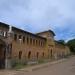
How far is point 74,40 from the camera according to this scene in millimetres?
103000

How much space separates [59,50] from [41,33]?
13452mm

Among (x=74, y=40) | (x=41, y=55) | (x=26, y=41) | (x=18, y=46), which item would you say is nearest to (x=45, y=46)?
(x=41, y=55)

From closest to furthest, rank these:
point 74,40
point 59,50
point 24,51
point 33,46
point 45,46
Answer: point 24,51 < point 33,46 < point 45,46 < point 59,50 < point 74,40

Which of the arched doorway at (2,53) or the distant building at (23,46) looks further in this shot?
the distant building at (23,46)

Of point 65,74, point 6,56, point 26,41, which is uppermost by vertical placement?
point 26,41

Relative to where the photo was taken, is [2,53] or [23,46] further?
[23,46]

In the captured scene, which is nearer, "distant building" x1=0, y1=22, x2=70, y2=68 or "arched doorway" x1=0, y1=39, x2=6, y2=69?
"arched doorway" x1=0, y1=39, x2=6, y2=69

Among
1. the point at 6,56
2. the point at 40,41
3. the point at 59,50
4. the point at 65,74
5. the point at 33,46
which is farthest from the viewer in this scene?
the point at 59,50

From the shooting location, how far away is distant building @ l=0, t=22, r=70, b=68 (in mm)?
37375

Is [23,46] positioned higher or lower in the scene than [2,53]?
higher

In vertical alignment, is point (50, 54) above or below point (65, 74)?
above

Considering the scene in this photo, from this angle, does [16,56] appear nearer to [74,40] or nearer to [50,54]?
[50,54]

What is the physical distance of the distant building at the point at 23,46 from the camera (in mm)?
37375

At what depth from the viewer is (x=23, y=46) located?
51281mm
